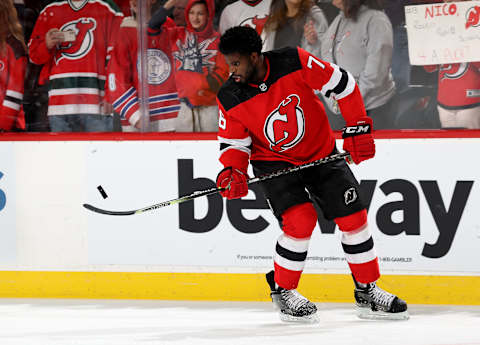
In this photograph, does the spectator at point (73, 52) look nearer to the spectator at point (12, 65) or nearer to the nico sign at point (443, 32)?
the spectator at point (12, 65)

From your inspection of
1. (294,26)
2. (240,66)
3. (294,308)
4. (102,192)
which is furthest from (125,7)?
(294,308)

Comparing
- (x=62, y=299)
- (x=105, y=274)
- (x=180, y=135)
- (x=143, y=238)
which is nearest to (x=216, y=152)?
(x=180, y=135)

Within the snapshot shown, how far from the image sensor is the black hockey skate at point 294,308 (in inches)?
118

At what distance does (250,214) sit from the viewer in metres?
3.55

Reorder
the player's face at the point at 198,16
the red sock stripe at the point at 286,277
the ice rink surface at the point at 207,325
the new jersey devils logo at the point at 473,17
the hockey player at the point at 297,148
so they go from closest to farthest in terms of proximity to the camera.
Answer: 1. the ice rink surface at the point at 207,325
2. the hockey player at the point at 297,148
3. the red sock stripe at the point at 286,277
4. the new jersey devils logo at the point at 473,17
5. the player's face at the point at 198,16

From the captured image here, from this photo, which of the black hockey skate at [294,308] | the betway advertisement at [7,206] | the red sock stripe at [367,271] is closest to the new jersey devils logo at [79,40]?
the betway advertisement at [7,206]

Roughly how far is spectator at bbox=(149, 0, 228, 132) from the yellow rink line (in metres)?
0.74

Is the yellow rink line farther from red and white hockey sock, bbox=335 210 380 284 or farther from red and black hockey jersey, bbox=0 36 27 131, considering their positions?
red and black hockey jersey, bbox=0 36 27 131

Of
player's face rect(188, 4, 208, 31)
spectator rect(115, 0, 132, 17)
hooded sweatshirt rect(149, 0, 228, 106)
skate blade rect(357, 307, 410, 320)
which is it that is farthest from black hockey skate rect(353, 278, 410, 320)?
spectator rect(115, 0, 132, 17)

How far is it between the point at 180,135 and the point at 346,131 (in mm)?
1013

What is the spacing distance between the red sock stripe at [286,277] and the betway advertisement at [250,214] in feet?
1.62

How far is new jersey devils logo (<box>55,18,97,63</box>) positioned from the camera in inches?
152

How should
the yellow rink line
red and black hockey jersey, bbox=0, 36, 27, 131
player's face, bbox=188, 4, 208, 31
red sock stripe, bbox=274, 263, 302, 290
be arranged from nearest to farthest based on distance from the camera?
red sock stripe, bbox=274, 263, 302, 290, the yellow rink line, player's face, bbox=188, 4, 208, 31, red and black hockey jersey, bbox=0, 36, 27, 131

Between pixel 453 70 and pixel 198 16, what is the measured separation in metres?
1.24
